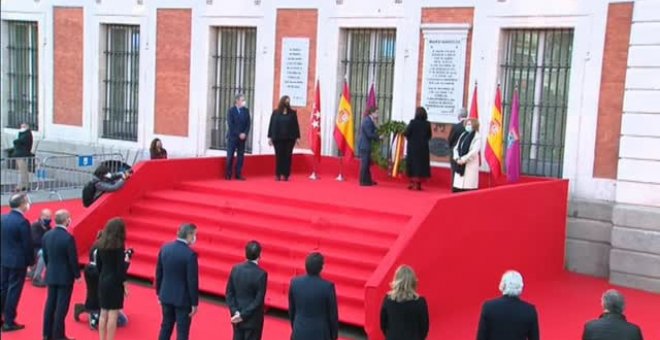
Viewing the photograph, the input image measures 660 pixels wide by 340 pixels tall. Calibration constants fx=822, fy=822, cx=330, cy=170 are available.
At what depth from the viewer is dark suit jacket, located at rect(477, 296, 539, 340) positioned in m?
7.34

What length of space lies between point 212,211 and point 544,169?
6548 mm

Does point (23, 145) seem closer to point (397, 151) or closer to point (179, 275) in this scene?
point (397, 151)

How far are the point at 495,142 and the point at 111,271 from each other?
27.2 feet

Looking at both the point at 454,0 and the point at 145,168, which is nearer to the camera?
the point at 145,168

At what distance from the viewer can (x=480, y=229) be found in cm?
1252

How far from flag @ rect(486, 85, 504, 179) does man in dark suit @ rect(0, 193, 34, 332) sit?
8.61 metres

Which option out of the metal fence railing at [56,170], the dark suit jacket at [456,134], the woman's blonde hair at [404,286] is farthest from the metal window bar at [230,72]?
the woman's blonde hair at [404,286]

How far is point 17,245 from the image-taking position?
9.16 metres

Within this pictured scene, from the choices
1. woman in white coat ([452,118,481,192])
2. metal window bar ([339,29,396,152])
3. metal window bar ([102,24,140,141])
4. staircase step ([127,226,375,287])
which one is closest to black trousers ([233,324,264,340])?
staircase step ([127,226,375,287])

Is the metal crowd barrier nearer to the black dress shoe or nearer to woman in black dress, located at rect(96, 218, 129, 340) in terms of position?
the black dress shoe

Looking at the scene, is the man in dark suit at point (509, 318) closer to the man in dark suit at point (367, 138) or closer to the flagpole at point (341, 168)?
the man in dark suit at point (367, 138)

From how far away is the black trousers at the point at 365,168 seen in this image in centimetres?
1630

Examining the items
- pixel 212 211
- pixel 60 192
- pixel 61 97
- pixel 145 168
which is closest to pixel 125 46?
pixel 61 97

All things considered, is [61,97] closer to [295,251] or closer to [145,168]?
[145,168]
